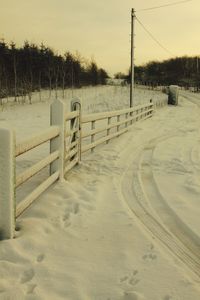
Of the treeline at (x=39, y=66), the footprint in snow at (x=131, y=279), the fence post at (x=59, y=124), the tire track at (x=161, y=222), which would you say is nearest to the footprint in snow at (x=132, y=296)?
the footprint in snow at (x=131, y=279)

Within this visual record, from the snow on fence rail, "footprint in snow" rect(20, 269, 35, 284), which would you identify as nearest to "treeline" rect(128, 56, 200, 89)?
the snow on fence rail

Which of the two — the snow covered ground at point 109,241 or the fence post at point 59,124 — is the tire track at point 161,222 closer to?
the snow covered ground at point 109,241

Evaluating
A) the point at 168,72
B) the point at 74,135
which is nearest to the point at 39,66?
the point at 168,72

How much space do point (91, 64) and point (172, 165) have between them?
357ft

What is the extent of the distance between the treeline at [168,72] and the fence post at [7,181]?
107134 millimetres

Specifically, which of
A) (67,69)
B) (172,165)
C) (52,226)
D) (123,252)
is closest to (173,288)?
(123,252)

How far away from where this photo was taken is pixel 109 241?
4.65 meters

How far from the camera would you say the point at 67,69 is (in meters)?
80.8

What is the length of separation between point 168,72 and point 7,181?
125 metres

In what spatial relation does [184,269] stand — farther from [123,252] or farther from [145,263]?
[123,252]

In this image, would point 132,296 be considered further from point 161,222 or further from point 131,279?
point 161,222

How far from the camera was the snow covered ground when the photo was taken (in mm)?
3551

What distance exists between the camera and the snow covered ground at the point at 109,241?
3.55 metres

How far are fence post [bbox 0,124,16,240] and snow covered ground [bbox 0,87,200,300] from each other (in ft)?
0.57
